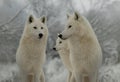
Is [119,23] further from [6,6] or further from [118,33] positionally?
[6,6]

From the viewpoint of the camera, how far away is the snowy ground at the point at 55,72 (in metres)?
7.07

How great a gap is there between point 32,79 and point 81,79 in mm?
780

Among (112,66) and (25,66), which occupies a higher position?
(112,66)

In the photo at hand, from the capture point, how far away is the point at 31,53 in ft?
16.0

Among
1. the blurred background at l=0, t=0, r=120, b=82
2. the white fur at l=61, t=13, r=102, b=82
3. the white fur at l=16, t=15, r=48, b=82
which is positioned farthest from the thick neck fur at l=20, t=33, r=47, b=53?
the blurred background at l=0, t=0, r=120, b=82

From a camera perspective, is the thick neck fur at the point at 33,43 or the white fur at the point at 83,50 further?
the thick neck fur at the point at 33,43

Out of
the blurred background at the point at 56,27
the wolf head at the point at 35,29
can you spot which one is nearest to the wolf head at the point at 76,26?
the wolf head at the point at 35,29

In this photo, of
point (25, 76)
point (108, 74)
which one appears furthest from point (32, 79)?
point (108, 74)

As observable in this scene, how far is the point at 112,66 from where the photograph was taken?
24.0ft

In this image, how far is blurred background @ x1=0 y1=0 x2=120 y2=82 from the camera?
718cm

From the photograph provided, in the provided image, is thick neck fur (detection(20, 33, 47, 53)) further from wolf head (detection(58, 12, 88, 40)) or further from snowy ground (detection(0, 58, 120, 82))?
snowy ground (detection(0, 58, 120, 82))

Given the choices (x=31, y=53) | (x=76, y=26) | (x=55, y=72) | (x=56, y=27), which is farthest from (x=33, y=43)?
(x=56, y=27)

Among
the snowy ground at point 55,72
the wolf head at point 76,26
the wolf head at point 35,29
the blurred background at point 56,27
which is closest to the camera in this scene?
the wolf head at point 76,26

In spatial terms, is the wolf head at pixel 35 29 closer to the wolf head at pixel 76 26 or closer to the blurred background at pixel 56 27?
the wolf head at pixel 76 26
